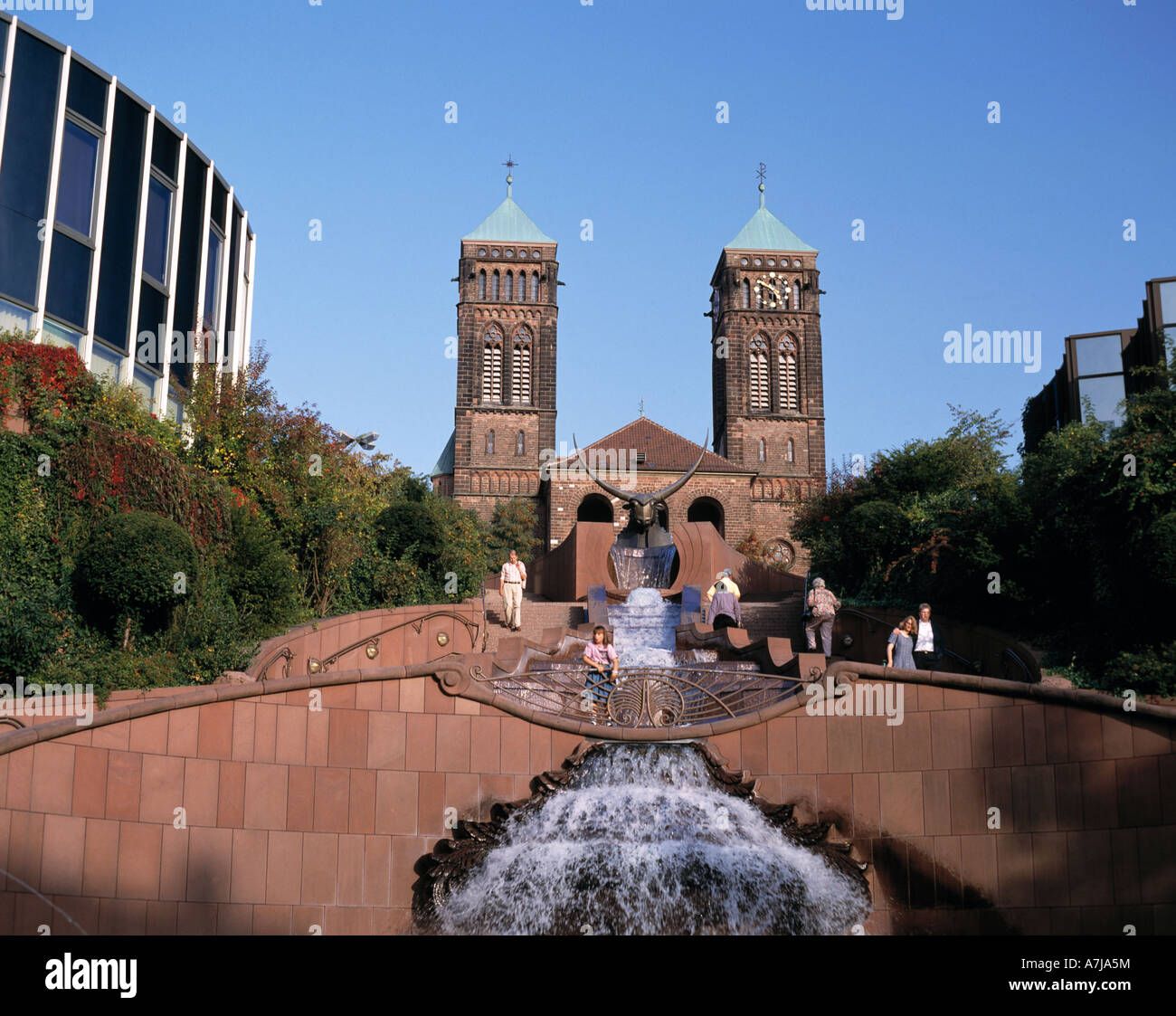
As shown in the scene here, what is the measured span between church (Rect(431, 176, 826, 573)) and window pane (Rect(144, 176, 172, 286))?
4040 centimetres

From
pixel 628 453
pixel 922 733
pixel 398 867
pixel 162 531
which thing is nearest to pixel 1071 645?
pixel 922 733

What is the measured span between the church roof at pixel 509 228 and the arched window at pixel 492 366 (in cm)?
642

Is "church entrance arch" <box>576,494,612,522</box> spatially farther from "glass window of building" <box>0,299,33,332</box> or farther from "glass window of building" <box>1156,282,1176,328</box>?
"glass window of building" <box>0,299,33,332</box>

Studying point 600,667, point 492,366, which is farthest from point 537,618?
point 492,366

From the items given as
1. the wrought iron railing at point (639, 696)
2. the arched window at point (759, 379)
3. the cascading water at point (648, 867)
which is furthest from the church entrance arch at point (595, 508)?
the cascading water at point (648, 867)

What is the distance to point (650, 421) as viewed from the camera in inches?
2771

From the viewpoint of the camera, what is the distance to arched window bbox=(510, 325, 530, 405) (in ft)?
240

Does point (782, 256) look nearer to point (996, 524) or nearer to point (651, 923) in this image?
point (996, 524)

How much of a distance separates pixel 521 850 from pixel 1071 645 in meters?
8.98

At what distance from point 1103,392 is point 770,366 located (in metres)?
42.6

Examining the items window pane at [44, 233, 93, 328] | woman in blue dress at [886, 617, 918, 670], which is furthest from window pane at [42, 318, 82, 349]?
woman in blue dress at [886, 617, 918, 670]

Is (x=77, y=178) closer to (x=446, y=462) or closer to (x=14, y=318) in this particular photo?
(x=14, y=318)

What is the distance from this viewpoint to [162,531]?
16734mm

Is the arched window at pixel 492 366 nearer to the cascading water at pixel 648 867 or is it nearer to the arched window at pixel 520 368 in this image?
the arched window at pixel 520 368
